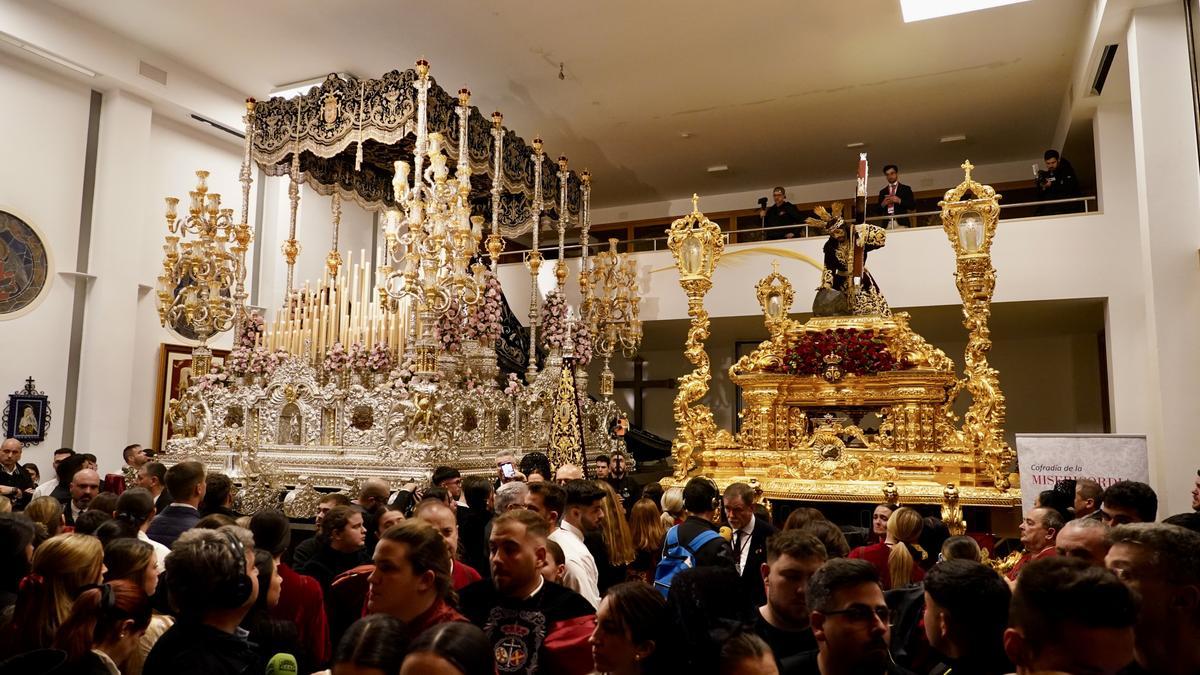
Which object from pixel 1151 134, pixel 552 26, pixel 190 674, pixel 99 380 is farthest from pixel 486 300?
pixel 190 674

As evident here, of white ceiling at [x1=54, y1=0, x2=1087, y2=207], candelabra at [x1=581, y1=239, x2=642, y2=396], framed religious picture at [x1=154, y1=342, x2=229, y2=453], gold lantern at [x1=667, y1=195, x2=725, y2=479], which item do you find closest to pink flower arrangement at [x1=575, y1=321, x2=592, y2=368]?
candelabra at [x1=581, y1=239, x2=642, y2=396]

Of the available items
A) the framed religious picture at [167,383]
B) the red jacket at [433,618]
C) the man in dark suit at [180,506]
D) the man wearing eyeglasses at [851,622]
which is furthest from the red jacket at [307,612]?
the framed religious picture at [167,383]

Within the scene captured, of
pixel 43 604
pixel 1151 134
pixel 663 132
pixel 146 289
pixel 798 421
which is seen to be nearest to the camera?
pixel 43 604

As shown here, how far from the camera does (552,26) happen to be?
1145 cm

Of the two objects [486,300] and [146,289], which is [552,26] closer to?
[486,300]

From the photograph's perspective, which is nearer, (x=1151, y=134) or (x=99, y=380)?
(x=1151, y=134)

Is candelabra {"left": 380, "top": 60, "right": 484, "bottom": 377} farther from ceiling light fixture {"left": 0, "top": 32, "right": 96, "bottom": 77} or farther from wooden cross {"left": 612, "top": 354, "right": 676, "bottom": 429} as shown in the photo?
wooden cross {"left": 612, "top": 354, "right": 676, "bottom": 429}

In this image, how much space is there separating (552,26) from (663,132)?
164 inches

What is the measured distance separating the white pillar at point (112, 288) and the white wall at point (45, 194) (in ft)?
0.88

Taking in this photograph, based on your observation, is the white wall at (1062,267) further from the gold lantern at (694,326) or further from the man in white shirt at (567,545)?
the man in white shirt at (567,545)

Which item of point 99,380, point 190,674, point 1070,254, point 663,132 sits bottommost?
point 190,674

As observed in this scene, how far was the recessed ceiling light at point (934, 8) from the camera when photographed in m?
10.8

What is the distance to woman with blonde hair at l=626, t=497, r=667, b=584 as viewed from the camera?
19.1 ft

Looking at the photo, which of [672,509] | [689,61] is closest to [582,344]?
[689,61]
